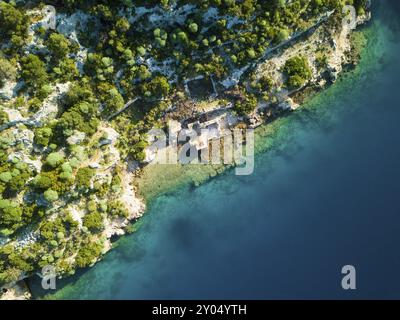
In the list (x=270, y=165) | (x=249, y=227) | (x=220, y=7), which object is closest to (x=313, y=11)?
(x=220, y=7)

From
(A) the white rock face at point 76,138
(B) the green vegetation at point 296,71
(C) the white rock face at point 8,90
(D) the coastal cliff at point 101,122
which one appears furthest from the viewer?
(B) the green vegetation at point 296,71

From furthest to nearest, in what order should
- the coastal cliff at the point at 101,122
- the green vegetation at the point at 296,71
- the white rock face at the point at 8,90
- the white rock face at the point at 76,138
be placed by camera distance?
the green vegetation at the point at 296,71
the white rock face at the point at 76,138
the coastal cliff at the point at 101,122
the white rock face at the point at 8,90

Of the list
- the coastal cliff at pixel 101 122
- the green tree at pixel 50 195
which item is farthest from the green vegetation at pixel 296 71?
the green tree at pixel 50 195

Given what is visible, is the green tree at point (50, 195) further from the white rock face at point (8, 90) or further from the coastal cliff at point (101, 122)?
the white rock face at point (8, 90)

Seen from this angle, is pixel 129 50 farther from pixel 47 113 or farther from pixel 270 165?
pixel 270 165

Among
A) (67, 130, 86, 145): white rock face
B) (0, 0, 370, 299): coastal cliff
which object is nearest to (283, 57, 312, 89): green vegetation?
(0, 0, 370, 299): coastal cliff

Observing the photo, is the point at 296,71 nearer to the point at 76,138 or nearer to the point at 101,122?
the point at 101,122

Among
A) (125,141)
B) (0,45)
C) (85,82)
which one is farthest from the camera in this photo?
(125,141)

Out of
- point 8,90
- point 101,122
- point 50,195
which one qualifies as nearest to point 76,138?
point 101,122

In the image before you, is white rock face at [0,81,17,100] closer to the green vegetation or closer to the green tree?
the green tree

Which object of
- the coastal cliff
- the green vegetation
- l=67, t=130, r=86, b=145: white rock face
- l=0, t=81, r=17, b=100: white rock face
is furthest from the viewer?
the green vegetation

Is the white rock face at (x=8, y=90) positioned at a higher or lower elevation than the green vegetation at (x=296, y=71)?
lower
